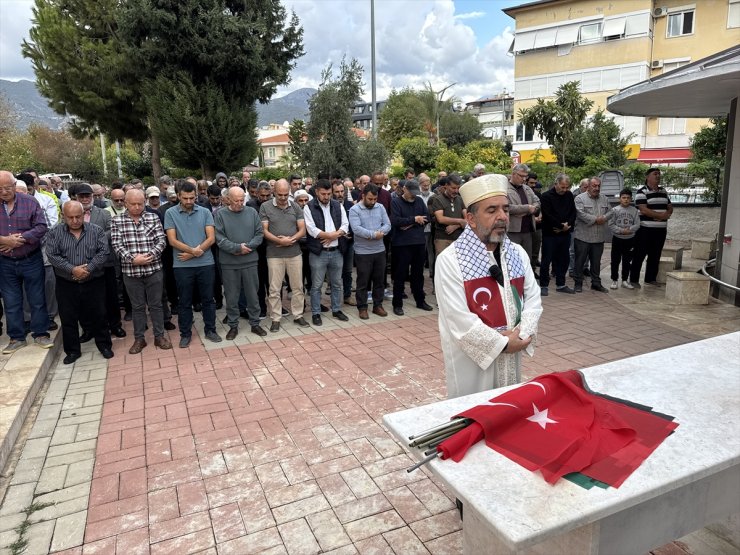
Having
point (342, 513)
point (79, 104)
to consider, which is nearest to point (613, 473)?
point (342, 513)

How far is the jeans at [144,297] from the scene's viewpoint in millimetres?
6184

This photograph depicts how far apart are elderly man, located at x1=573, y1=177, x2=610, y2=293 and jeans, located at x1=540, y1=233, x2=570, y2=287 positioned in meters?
0.20

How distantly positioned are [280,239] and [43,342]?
2968mm

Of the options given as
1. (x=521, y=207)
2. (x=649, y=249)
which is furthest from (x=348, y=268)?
(x=649, y=249)

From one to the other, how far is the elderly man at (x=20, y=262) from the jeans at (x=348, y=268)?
12.7 ft

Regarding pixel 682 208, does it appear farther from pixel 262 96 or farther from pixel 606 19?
pixel 606 19

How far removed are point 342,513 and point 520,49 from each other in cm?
4073

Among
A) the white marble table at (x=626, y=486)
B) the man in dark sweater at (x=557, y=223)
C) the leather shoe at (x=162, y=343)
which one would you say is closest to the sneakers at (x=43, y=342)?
the leather shoe at (x=162, y=343)

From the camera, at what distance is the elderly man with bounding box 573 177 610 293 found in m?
8.61

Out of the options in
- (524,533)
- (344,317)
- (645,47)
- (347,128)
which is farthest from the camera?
(645,47)

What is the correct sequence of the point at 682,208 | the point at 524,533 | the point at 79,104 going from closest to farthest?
the point at 524,533
the point at 682,208
the point at 79,104

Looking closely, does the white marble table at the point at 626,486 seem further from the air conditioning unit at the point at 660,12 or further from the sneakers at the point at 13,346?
Result: the air conditioning unit at the point at 660,12

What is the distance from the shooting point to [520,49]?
1502 inches

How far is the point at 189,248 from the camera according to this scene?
623cm
